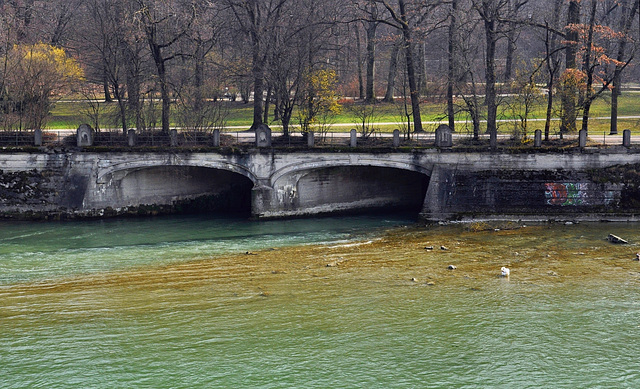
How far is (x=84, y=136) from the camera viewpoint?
33.4 meters

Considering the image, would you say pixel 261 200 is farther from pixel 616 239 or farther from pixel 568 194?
pixel 616 239

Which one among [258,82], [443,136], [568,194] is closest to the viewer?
[568,194]

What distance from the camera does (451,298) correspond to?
2020 centimetres

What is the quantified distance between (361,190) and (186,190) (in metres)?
8.63

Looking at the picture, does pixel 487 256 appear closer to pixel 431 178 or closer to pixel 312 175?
pixel 431 178

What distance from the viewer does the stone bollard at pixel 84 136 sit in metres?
33.3

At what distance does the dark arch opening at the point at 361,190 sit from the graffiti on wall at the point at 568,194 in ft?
21.3

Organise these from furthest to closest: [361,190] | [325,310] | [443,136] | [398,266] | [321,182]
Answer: [361,190] → [321,182] → [443,136] → [398,266] → [325,310]

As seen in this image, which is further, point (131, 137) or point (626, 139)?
point (131, 137)

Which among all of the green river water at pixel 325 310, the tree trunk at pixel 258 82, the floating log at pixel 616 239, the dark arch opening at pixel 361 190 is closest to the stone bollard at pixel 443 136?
the dark arch opening at pixel 361 190

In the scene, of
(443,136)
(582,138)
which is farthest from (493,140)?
(582,138)

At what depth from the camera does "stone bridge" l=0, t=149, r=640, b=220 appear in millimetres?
30812

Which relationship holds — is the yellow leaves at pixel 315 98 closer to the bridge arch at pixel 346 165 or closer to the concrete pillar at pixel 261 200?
the bridge arch at pixel 346 165

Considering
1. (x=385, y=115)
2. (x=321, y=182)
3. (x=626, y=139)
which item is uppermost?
(x=385, y=115)
